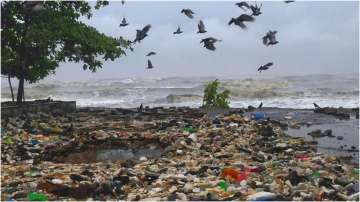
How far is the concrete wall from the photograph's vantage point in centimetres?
1620

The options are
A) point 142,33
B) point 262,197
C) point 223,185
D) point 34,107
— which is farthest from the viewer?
point 34,107

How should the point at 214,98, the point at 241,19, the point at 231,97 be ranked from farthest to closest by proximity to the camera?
1. the point at 231,97
2. the point at 214,98
3. the point at 241,19

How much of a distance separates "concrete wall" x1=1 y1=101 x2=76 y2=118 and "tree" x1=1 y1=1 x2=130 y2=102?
743 millimetres

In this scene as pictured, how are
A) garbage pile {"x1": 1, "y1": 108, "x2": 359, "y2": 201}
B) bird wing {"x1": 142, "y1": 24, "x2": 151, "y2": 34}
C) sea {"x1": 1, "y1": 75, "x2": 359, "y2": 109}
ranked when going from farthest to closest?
sea {"x1": 1, "y1": 75, "x2": 359, "y2": 109} < bird wing {"x1": 142, "y1": 24, "x2": 151, "y2": 34} < garbage pile {"x1": 1, "y1": 108, "x2": 359, "y2": 201}

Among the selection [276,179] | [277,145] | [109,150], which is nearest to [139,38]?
[109,150]

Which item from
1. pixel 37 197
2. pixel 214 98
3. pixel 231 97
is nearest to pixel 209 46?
pixel 37 197

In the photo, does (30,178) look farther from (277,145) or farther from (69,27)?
(69,27)

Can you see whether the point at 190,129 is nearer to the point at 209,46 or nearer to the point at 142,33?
the point at 142,33

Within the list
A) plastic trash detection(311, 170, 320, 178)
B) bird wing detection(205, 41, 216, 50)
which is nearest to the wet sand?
plastic trash detection(311, 170, 320, 178)

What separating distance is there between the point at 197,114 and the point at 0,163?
8.65 metres

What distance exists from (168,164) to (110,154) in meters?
1.91

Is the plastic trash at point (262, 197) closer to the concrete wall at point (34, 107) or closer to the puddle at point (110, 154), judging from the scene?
the puddle at point (110, 154)

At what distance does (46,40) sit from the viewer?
16344 millimetres

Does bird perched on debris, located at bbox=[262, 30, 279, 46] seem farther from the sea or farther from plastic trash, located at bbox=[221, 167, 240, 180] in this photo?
the sea
